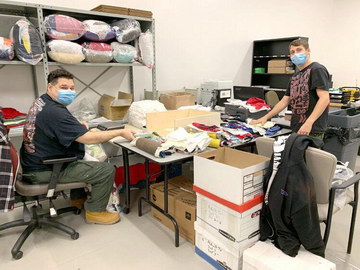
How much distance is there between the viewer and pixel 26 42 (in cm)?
232

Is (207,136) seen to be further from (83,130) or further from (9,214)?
(9,214)

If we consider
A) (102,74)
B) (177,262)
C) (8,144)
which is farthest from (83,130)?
(102,74)

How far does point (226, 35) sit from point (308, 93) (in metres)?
2.64

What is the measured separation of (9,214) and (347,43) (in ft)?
23.1

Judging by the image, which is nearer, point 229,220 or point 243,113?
point 229,220

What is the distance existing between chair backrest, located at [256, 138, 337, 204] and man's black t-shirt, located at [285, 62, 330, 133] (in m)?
0.92

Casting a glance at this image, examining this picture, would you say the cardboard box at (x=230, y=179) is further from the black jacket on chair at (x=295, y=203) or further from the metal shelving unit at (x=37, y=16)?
the metal shelving unit at (x=37, y=16)

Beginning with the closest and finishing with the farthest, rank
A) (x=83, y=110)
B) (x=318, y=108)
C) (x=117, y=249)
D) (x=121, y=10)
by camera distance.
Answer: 1. (x=117, y=249)
2. (x=318, y=108)
3. (x=121, y=10)
4. (x=83, y=110)

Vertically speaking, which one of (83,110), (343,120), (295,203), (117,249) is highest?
(83,110)

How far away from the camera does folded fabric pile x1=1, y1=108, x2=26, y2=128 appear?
2.50 metres

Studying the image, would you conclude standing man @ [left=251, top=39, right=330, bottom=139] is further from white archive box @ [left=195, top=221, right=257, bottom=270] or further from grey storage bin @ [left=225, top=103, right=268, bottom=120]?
white archive box @ [left=195, top=221, right=257, bottom=270]

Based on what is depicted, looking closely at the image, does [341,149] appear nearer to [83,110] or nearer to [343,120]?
[343,120]

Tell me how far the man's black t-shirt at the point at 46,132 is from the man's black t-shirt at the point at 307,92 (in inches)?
71.9

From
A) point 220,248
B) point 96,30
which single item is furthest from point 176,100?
point 220,248
